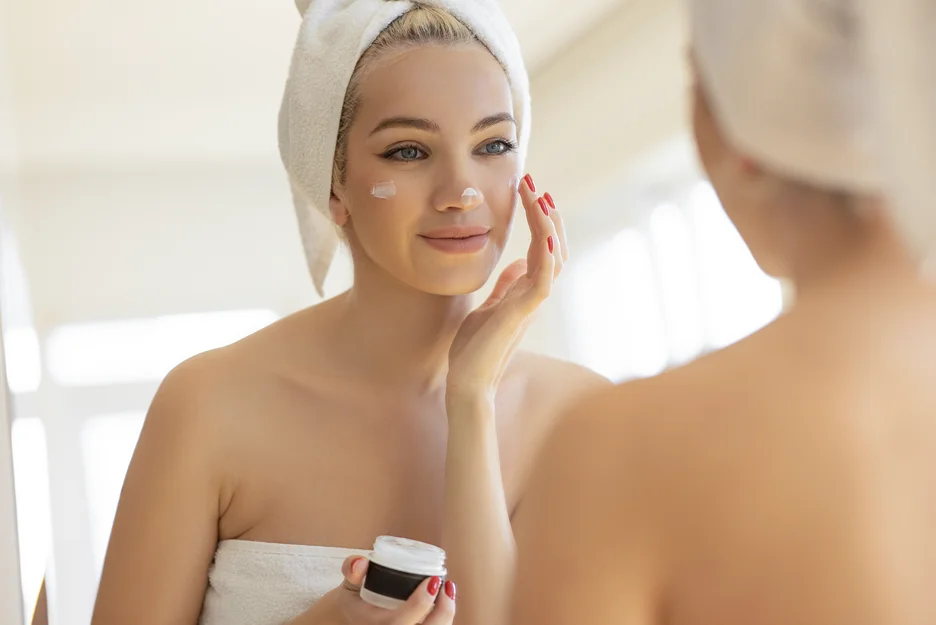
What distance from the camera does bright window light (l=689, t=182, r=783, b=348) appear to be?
3035mm

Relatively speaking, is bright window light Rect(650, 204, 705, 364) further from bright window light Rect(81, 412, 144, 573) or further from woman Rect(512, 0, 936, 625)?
woman Rect(512, 0, 936, 625)

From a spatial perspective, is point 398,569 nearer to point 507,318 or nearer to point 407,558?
point 407,558

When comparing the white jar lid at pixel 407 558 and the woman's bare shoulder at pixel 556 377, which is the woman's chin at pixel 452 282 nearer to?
the woman's bare shoulder at pixel 556 377

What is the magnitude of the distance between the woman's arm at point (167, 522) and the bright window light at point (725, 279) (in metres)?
2.10

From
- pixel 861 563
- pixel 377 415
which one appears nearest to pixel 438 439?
pixel 377 415

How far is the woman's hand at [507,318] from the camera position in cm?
121

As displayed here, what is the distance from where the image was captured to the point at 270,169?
4547 millimetres

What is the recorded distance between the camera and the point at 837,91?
0.49 metres

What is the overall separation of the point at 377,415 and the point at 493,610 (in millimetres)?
310

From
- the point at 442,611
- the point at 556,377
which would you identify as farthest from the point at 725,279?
the point at 442,611

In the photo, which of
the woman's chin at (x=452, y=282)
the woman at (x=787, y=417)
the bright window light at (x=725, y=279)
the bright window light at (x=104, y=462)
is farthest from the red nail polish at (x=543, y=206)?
the bright window light at (x=104, y=462)

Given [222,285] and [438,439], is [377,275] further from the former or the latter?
[222,285]

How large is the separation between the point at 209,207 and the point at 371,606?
3.63m

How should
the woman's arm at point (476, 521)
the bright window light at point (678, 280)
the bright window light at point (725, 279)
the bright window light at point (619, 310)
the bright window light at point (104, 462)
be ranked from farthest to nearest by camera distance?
the bright window light at point (104, 462) < the bright window light at point (619, 310) < the bright window light at point (678, 280) < the bright window light at point (725, 279) < the woman's arm at point (476, 521)
